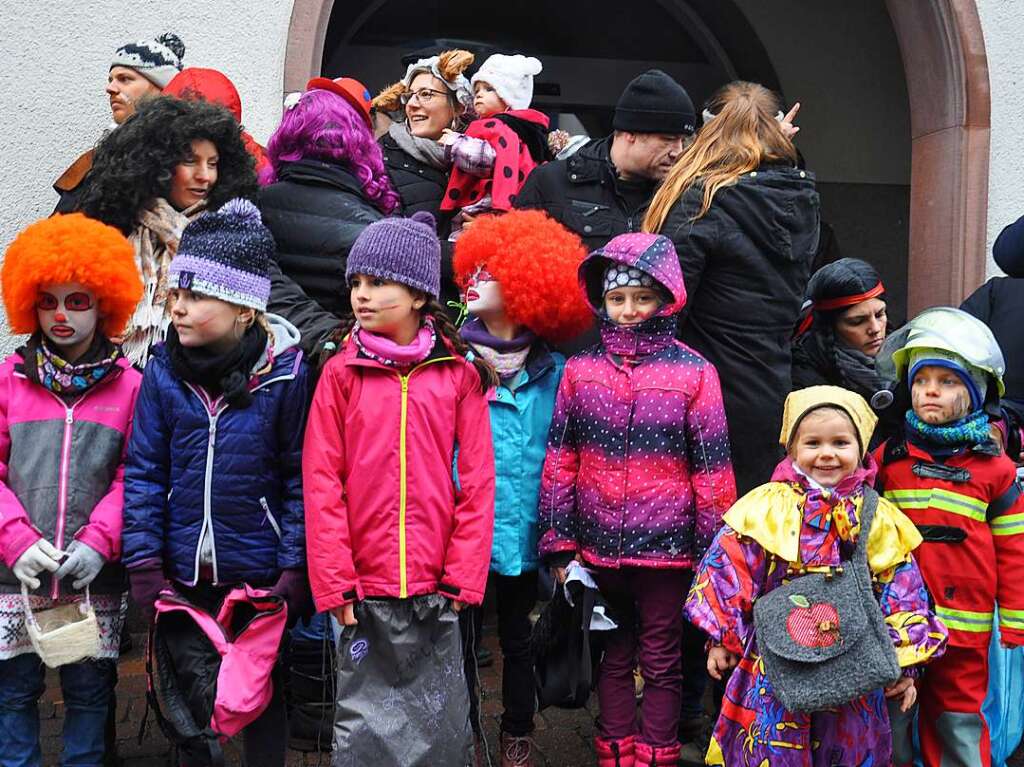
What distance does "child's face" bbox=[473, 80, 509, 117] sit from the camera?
15.5 ft

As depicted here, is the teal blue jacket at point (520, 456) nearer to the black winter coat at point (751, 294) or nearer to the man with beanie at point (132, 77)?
the black winter coat at point (751, 294)

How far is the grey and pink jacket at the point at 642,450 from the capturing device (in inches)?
134

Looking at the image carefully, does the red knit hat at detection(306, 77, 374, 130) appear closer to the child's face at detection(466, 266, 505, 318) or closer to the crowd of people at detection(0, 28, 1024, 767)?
the crowd of people at detection(0, 28, 1024, 767)

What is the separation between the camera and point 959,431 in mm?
3416

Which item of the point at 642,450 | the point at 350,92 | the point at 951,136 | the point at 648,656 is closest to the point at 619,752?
the point at 648,656

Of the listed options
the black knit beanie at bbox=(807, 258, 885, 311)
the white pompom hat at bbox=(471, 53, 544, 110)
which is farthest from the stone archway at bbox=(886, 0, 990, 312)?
the white pompom hat at bbox=(471, 53, 544, 110)

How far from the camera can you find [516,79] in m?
4.73

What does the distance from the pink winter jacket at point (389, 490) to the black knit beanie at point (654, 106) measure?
1146 mm

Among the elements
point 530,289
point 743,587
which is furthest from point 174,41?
point 743,587

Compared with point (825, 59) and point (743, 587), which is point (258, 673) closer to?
point (743, 587)

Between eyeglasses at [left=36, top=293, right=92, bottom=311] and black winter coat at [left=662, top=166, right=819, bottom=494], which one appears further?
black winter coat at [left=662, top=166, right=819, bottom=494]

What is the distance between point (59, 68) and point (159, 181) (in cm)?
188

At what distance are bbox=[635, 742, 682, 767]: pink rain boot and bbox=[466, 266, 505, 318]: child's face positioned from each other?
1.40m

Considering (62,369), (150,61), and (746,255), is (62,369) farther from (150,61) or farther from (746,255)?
(746,255)
